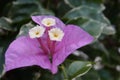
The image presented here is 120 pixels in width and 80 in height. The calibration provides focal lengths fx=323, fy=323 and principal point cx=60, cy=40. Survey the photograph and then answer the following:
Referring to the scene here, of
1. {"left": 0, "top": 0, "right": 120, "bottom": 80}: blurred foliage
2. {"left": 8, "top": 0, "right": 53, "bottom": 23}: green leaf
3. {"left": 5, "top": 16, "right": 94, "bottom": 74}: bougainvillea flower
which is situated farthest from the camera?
{"left": 8, "top": 0, "right": 53, "bottom": 23}: green leaf

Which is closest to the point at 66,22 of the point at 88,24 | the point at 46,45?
the point at 88,24

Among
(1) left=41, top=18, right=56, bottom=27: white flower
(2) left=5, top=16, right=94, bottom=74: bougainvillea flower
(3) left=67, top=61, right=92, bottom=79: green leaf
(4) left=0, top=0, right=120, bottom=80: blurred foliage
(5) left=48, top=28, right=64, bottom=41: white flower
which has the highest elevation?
(1) left=41, top=18, right=56, bottom=27: white flower

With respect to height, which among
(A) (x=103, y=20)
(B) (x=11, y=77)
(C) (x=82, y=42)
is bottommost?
(B) (x=11, y=77)

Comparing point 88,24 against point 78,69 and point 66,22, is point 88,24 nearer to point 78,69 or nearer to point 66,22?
point 66,22

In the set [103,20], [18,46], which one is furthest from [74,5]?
[18,46]

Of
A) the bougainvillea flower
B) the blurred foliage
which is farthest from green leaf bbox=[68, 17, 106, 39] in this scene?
the bougainvillea flower

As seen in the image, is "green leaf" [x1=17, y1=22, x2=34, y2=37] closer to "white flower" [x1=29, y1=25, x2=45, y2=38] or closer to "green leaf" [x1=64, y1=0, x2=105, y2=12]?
"white flower" [x1=29, y1=25, x2=45, y2=38]

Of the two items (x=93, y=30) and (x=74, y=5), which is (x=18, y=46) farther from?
(x=74, y=5)

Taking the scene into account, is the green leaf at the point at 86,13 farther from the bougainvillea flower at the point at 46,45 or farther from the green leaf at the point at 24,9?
the bougainvillea flower at the point at 46,45
